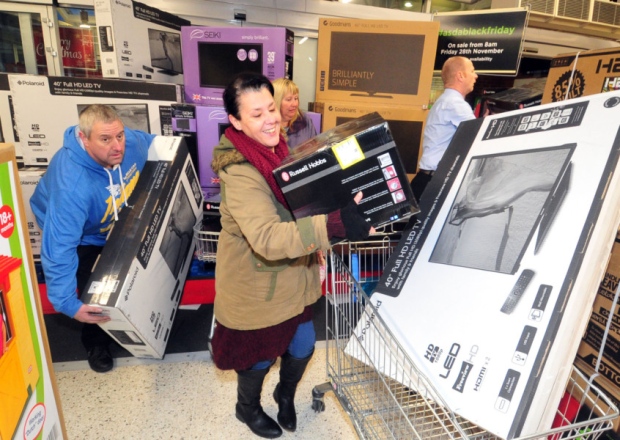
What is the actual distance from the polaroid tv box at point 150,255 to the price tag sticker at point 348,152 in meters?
1.09

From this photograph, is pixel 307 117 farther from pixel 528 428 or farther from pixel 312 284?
pixel 528 428

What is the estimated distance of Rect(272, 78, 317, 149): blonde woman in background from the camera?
2074mm

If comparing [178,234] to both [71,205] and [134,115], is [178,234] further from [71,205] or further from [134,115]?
[134,115]

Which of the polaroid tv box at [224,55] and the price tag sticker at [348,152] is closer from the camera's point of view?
the price tag sticker at [348,152]

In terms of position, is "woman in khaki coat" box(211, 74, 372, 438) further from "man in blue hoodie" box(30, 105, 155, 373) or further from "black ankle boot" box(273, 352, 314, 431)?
"man in blue hoodie" box(30, 105, 155, 373)

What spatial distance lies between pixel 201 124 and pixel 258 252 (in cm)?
142

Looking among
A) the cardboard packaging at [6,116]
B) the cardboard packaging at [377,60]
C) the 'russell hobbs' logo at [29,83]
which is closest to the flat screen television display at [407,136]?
the cardboard packaging at [377,60]

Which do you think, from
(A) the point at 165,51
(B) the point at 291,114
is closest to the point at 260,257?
(B) the point at 291,114

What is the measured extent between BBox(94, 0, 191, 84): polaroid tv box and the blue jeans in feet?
5.85

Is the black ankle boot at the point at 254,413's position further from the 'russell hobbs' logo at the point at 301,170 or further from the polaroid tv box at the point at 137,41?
the polaroid tv box at the point at 137,41

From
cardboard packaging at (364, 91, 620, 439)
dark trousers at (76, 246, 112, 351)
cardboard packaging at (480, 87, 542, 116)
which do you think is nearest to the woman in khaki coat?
cardboard packaging at (364, 91, 620, 439)

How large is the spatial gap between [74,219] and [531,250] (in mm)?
1569

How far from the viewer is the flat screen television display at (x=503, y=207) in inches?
30.8

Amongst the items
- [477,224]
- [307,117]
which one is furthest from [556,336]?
[307,117]
